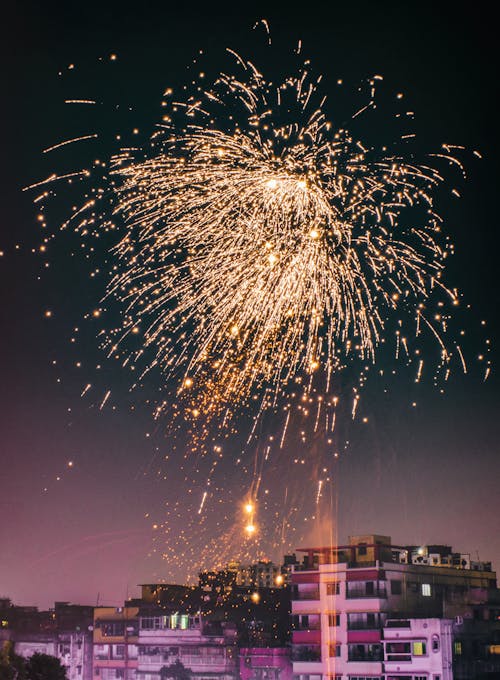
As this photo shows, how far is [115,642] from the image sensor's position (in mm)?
86312

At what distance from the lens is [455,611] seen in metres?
66.7

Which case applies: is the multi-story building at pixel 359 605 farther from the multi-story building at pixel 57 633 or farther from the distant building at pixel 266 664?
the multi-story building at pixel 57 633

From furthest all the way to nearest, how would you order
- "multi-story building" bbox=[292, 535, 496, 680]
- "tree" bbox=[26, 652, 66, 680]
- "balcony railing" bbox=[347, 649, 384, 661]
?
1. "multi-story building" bbox=[292, 535, 496, 680]
2. "balcony railing" bbox=[347, 649, 384, 661]
3. "tree" bbox=[26, 652, 66, 680]

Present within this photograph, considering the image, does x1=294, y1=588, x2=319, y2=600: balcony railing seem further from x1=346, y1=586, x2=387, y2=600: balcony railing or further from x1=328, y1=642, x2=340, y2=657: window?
x1=328, y1=642, x2=340, y2=657: window

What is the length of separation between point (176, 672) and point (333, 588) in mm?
18337

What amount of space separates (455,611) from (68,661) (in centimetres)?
4242

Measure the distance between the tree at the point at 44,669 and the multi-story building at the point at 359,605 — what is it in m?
25.6

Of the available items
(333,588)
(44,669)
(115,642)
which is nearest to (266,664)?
(333,588)

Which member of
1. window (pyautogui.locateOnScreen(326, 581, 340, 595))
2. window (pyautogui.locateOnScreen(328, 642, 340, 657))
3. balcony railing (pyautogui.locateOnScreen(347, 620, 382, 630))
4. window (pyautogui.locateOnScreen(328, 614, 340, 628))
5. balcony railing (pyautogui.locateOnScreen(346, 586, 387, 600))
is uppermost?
window (pyautogui.locateOnScreen(326, 581, 340, 595))

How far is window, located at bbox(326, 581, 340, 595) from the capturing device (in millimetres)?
69000

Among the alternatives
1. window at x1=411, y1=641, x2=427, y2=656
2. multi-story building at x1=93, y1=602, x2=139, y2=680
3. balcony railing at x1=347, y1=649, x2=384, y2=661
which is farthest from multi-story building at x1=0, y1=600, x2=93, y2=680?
window at x1=411, y1=641, x2=427, y2=656

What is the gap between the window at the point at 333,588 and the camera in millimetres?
69000

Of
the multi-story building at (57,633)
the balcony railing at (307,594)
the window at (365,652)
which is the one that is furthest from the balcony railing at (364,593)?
the multi-story building at (57,633)

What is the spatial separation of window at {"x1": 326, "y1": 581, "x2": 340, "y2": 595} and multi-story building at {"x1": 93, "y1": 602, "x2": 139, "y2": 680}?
920 inches
